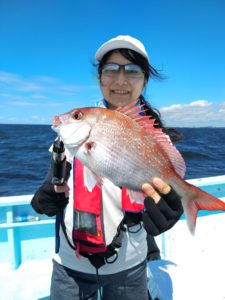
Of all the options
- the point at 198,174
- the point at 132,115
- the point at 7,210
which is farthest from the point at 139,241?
the point at 198,174

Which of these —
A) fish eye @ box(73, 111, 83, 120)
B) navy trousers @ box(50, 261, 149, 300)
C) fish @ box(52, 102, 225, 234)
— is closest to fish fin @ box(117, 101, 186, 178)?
fish @ box(52, 102, 225, 234)

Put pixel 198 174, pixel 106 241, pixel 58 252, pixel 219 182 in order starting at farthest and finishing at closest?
1. pixel 198 174
2. pixel 219 182
3. pixel 58 252
4. pixel 106 241

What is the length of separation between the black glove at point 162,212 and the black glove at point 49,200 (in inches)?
29.2

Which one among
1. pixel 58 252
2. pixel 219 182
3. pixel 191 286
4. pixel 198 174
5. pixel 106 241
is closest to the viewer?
pixel 106 241

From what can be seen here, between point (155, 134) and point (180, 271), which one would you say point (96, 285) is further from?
point (155, 134)

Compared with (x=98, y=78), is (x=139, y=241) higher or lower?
lower

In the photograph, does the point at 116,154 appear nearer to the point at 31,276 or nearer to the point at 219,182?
the point at 31,276

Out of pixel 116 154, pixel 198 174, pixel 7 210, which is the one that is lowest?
pixel 198 174

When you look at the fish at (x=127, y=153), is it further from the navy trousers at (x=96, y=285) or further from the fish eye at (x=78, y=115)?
the navy trousers at (x=96, y=285)

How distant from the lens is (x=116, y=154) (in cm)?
188

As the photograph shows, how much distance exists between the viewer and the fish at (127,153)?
74.2 inches

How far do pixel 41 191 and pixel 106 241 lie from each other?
26.8 inches

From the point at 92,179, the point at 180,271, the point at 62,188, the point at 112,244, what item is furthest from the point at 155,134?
the point at 180,271

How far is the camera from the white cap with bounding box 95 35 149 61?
8.02 feet
